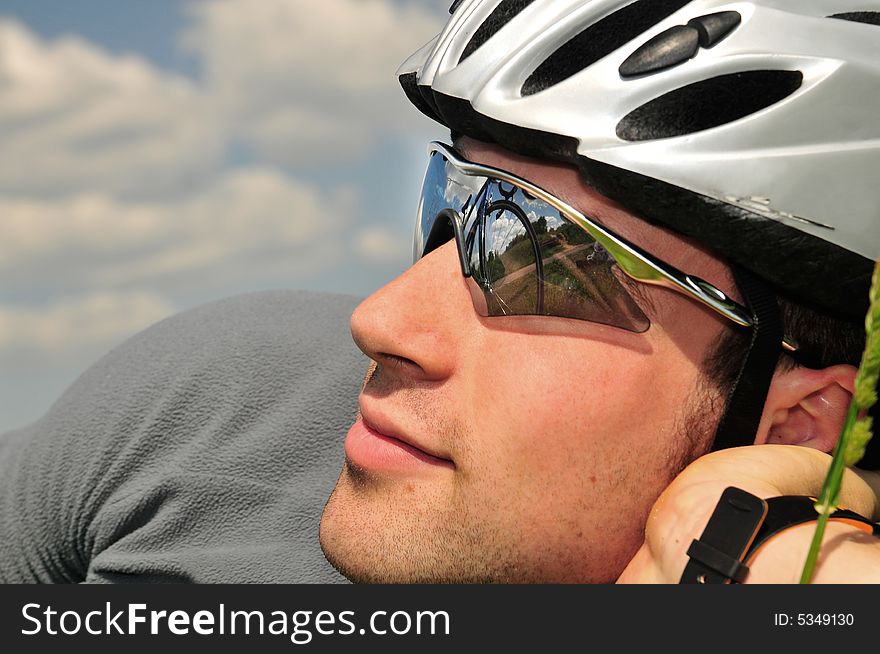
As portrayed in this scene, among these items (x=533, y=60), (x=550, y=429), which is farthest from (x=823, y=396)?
(x=533, y=60)

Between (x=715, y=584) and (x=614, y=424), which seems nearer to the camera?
(x=715, y=584)

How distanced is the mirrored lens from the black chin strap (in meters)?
0.26

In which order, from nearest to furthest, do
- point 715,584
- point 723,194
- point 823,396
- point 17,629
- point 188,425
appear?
point 715,584 → point 17,629 → point 723,194 → point 823,396 → point 188,425

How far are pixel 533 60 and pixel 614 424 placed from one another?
88cm

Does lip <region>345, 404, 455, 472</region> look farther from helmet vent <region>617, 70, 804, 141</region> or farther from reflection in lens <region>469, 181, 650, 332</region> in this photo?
helmet vent <region>617, 70, 804, 141</region>

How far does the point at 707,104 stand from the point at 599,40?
0.99 ft

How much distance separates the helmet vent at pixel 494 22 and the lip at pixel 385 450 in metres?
0.95

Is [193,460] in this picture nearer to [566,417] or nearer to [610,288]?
[566,417]

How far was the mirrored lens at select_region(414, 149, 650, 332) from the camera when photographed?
212cm

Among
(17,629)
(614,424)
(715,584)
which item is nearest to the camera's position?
(715,584)

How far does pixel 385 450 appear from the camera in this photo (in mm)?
2256

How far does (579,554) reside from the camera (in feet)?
7.13

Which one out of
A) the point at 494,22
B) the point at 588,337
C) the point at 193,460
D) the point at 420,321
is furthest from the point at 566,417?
the point at 193,460

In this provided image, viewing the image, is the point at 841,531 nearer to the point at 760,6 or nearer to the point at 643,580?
the point at 643,580
